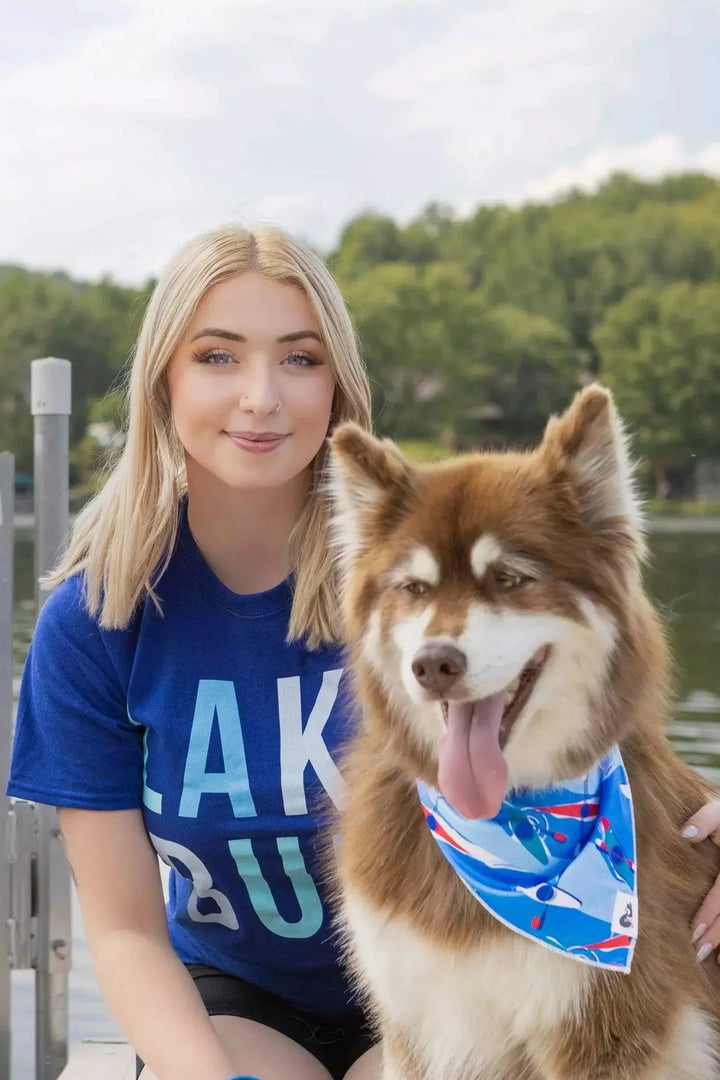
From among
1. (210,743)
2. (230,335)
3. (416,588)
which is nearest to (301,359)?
(230,335)

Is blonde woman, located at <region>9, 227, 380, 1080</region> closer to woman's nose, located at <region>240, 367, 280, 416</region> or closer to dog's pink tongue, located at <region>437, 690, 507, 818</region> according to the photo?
woman's nose, located at <region>240, 367, 280, 416</region>

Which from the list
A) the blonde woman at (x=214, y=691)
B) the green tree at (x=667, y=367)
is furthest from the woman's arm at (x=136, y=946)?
the green tree at (x=667, y=367)

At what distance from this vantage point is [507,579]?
2029 millimetres

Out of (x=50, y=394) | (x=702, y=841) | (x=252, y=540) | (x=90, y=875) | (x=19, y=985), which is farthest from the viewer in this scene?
(x=19, y=985)

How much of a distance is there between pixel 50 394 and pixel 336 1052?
6.22 feet

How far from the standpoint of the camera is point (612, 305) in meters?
59.8

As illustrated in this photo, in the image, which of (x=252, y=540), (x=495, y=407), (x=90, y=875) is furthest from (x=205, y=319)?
(x=495, y=407)

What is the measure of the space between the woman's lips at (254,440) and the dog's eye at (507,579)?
649mm

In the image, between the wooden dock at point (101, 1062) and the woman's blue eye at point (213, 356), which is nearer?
the woman's blue eye at point (213, 356)

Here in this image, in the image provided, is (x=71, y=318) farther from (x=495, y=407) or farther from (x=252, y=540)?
(x=252, y=540)

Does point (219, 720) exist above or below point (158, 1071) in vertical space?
above

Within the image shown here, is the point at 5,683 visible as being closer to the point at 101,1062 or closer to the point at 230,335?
the point at 101,1062

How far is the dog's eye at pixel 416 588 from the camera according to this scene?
209 centimetres

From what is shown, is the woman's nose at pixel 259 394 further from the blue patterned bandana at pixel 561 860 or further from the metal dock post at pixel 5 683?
the metal dock post at pixel 5 683
